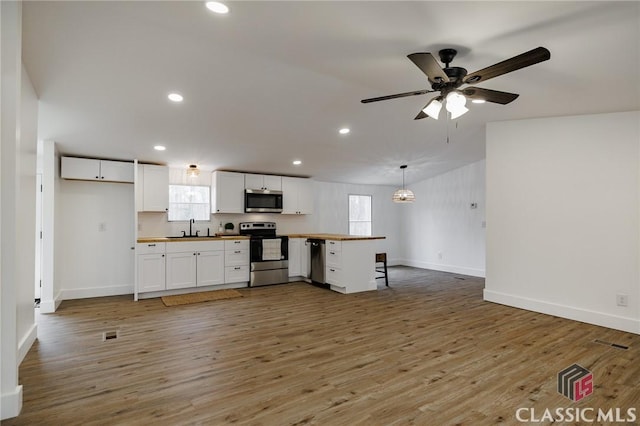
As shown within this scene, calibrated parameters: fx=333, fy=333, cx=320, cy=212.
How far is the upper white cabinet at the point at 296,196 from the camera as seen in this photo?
6.96 metres

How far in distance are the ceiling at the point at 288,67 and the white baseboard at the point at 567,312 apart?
2.41 metres

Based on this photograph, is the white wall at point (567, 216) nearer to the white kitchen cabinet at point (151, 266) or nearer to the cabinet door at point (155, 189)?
the white kitchen cabinet at point (151, 266)

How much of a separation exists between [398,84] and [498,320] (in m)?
3.06

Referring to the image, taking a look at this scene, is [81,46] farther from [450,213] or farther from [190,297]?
[450,213]

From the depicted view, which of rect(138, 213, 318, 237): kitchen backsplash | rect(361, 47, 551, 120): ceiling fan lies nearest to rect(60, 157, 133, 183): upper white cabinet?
rect(138, 213, 318, 237): kitchen backsplash

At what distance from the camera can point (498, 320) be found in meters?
4.09

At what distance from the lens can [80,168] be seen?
512cm

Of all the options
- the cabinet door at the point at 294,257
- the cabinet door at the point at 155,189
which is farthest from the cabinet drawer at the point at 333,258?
the cabinet door at the point at 155,189

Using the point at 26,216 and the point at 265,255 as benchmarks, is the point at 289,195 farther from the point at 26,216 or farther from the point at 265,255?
the point at 26,216

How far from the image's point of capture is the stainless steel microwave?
21.2 feet

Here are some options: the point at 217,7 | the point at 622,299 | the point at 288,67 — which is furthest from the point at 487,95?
the point at 622,299

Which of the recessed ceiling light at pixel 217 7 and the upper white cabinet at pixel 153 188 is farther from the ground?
the recessed ceiling light at pixel 217 7

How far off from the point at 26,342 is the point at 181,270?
248 centimetres

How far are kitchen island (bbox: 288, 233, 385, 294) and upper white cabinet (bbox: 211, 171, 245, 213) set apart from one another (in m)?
1.85
